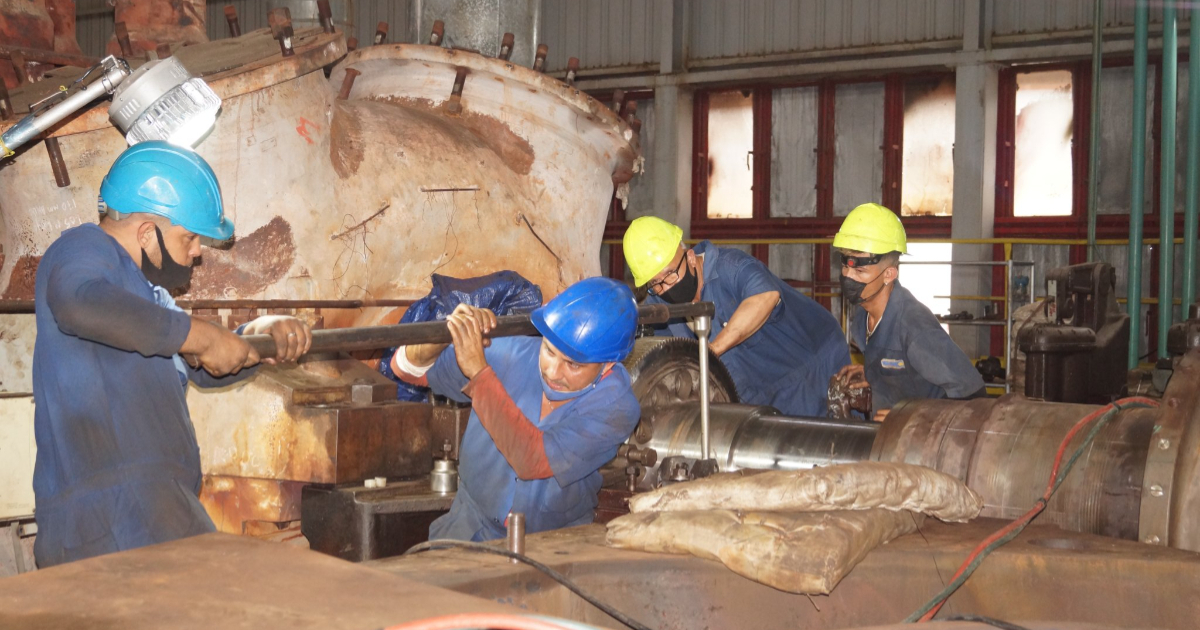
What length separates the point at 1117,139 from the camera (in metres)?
10.2

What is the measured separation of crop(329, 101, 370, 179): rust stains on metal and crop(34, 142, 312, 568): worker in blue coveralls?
5.33 feet

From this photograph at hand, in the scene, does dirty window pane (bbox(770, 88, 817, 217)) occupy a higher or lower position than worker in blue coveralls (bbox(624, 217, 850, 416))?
higher

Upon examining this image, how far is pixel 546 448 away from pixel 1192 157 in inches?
236

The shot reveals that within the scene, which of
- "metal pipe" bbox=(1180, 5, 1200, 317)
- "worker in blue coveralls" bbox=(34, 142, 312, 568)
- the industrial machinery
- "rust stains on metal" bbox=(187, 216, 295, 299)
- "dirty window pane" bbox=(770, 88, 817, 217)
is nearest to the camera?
"worker in blue coveralls" bbox=(34, 142, 312, 568)

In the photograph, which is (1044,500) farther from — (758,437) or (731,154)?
(731,154)

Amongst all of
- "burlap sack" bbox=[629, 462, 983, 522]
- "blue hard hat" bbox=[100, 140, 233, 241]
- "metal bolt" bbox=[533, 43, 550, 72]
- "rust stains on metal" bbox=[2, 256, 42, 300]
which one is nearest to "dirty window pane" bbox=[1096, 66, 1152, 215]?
"metal bolt" bbox=[533, 43, 550, 72]

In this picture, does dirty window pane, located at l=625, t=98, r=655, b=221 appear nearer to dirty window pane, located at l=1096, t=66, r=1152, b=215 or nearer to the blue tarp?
dirty window pane, located at l=1096, t=66, r=1152, b=215

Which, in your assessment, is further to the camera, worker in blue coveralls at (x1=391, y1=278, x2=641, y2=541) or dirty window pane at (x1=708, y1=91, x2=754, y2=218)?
dirty window pane at (x1=708, y1=91, x2=754, y2=218)

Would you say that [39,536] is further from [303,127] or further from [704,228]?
[704,228]

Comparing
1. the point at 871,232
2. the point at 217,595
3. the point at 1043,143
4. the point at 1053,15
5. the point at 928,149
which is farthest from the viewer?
the point at 928,149

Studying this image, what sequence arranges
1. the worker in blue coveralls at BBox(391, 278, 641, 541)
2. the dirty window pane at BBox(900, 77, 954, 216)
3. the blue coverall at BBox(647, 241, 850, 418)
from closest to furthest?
the worker in blue coveralls at BBox(391, 278, 641, 541) → the blue coverall at BBox(647, 241, 850, 418) → the dirty window pane at BBox(900, 77, 954, 216)

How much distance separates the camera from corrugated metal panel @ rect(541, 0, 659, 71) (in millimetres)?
11883

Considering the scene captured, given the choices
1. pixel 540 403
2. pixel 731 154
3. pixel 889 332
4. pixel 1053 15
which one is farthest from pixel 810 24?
Result: pixel 540 403

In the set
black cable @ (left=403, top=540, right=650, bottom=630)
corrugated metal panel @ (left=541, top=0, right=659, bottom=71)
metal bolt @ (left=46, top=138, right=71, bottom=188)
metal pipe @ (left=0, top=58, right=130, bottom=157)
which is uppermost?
corrugated metal panel @ (left=541, top=0, right=659, bottom=71)
